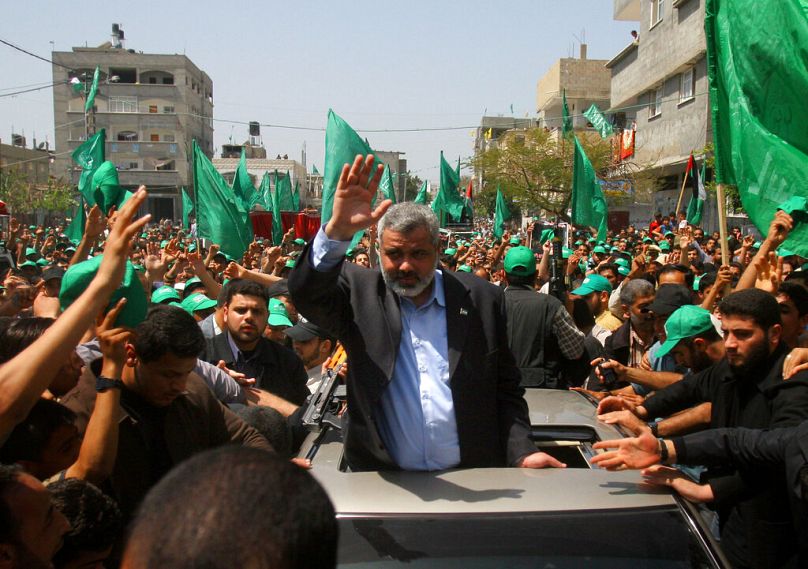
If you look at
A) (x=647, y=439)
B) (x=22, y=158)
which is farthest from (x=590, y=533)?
(x=22, y=158)

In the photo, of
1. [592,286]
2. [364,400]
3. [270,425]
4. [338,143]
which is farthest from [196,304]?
[338,143]

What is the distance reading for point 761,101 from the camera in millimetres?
5070

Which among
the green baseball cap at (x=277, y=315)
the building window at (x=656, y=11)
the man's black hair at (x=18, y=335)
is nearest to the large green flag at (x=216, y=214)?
the green baseball cap at (x=277, y=315)

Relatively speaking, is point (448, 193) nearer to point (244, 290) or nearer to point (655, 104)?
point (655, 104)

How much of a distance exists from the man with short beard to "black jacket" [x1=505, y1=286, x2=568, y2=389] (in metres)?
1.57

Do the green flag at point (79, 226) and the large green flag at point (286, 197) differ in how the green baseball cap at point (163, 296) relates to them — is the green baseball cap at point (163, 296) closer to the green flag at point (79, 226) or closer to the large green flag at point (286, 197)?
the green flag at point (79, 226)

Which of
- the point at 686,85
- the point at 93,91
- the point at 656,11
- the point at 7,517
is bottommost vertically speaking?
the point at 7,517

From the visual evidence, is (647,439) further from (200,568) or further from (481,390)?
(200,568)

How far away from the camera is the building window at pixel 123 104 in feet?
Answer: 236

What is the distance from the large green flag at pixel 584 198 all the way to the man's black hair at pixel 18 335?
Result: 11211 mm

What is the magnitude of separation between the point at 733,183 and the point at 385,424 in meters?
3.59

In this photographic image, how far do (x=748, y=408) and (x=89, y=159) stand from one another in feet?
41.0

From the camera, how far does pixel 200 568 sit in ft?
3.15

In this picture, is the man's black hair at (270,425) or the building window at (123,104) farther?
the building window at (123,104)
